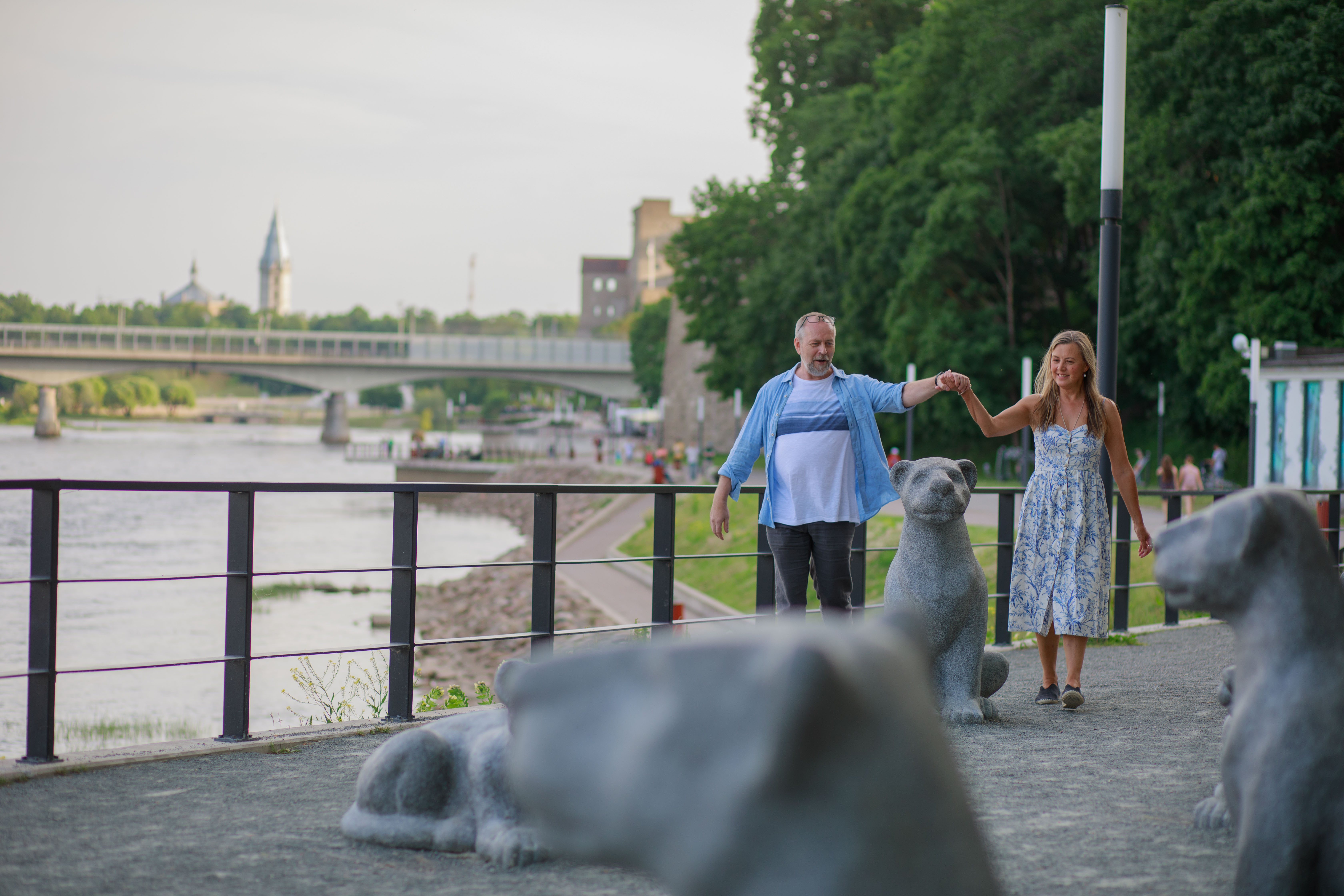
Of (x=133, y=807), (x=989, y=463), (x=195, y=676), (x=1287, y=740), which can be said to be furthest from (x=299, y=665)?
(x=989, y=463)

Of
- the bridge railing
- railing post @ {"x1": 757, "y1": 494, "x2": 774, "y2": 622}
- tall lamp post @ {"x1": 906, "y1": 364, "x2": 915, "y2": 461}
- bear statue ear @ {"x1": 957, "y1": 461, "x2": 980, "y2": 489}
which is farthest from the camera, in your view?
the bridge railing

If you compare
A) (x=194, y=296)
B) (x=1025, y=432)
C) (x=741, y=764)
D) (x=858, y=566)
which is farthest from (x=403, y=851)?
(x=194, y=296)

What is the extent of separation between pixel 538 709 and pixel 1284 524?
71.6 inches

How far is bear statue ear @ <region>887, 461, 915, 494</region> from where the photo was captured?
498 centimetres

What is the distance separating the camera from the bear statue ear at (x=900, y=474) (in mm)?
4980

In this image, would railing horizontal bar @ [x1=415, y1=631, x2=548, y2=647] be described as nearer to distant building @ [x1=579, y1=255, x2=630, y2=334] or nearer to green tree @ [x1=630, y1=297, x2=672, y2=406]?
green tree @ [x1=630, y1=297, x2=672, y2=406]

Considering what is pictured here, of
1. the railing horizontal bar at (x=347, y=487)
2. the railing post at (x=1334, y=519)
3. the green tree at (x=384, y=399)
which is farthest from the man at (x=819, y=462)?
the green tree at (x=384, y=399)

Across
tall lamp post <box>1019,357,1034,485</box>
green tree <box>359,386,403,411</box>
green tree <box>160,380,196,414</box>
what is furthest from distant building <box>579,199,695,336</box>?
tall lamp post <box>1019,357,1034,485</box>

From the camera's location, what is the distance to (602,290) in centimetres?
14425

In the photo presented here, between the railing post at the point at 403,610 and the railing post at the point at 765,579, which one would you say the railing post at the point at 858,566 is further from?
the railing post at the point at 403,610

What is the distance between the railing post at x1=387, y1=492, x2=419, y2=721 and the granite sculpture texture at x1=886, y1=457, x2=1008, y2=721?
2.00 metres

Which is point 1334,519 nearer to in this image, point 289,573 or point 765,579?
point 765,579

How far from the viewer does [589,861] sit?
3.41m

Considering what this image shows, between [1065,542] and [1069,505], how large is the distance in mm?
168
